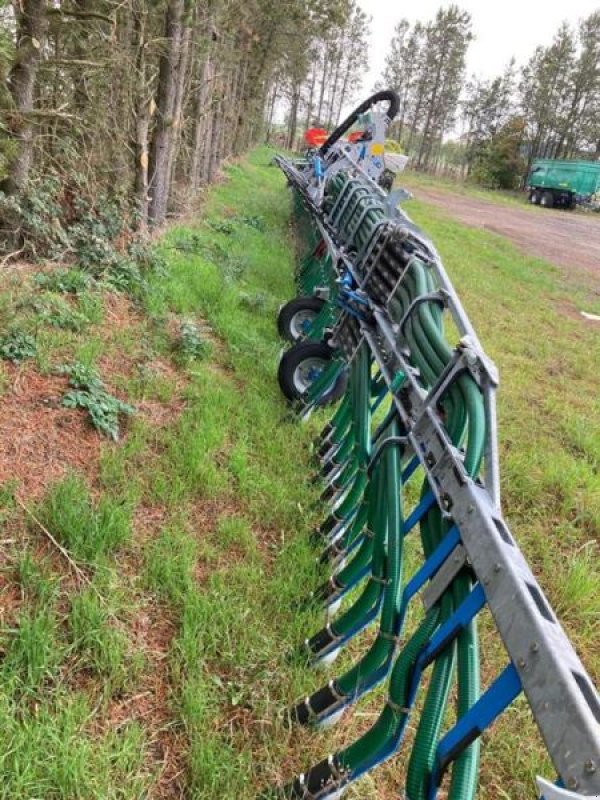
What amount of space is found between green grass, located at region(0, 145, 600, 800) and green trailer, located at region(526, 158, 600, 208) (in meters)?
28.7

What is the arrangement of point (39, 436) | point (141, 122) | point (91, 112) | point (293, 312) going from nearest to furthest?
point (39, 436), point (293, 312), point (91, 112), point (141, 122)

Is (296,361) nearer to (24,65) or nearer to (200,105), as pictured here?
(24,65)

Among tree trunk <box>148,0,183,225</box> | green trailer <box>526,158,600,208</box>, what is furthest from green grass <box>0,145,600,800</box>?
green trailer <box>526,158,600,208</box>

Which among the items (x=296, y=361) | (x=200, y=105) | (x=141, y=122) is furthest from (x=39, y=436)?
(x=200, y=105)

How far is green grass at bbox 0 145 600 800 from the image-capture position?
5.60 feet

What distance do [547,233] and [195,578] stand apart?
19.4 metres

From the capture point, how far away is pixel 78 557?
2227mm

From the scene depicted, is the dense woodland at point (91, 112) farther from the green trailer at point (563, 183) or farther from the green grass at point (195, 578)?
the green trailer at point (563, 183)

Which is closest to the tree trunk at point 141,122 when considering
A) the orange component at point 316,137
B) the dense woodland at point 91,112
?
the dense woodland at point 91,112

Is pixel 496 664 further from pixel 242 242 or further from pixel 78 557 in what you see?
pixel 242 242

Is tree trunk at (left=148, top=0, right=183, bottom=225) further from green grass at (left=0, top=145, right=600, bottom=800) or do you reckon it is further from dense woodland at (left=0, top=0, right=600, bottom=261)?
green grass at (left=0, top=145, right=600, bottom=800)

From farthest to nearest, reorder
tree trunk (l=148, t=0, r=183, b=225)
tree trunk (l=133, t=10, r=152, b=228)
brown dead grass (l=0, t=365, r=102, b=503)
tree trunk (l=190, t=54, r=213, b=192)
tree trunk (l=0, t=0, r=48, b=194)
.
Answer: tree trunk (l=190, t=54, r=213, b=192) → tree trunk (l=148, t=0, r=183, b=225) → tree trunk (l=133, t=10, r=152, b=228) → tree trunk (l=0, t=0, r=48, b=194) → brown dead grass (l=0, t=365, r=102, b=503)

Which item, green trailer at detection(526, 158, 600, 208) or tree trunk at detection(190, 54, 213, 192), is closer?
tree trunk at detection(190, 54, 213, 192)

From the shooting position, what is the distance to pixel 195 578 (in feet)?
7.85
